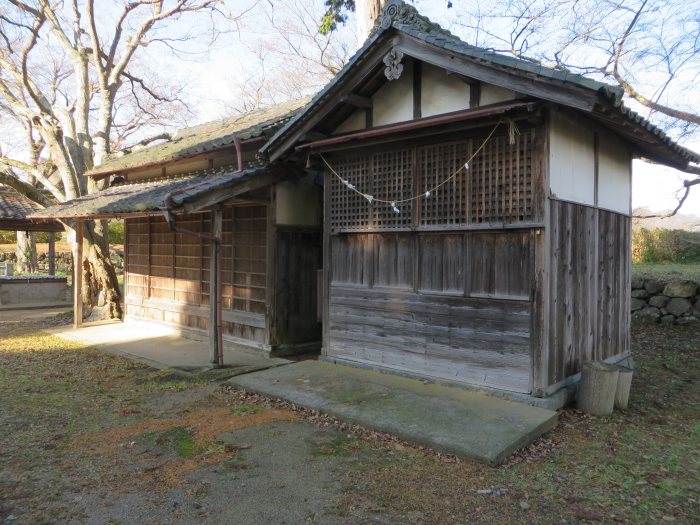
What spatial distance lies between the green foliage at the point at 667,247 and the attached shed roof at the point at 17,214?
22.0 metres

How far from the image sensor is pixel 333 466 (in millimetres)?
4574

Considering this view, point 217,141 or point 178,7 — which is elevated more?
point 178,7

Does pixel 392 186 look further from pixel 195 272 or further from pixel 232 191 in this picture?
pixel 195 272

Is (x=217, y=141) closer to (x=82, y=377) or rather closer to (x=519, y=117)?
(x=82, y=377)

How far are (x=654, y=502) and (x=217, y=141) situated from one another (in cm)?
861

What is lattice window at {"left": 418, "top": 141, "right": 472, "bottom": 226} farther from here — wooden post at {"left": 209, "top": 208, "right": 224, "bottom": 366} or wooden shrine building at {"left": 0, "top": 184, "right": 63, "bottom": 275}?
wooden shrine building at {"left": 0, "top": 184, "right": 63, "bottom": 275}

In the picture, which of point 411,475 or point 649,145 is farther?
point 649,145

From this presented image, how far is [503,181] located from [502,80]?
1.17 m

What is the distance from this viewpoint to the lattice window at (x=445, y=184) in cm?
638

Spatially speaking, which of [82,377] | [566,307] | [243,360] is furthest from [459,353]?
[82,377]

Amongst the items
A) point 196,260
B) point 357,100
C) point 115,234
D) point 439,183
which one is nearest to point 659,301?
point 439,183

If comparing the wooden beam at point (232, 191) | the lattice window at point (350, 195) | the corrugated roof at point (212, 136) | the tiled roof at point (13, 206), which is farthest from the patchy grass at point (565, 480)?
the tiled roof at point (13, 206)

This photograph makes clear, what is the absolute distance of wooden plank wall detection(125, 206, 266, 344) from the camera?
922cm

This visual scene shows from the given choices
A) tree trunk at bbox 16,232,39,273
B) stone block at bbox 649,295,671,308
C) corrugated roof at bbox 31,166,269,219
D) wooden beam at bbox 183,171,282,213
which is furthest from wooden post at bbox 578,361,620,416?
tree trunk at bbox 16,232,39,273
